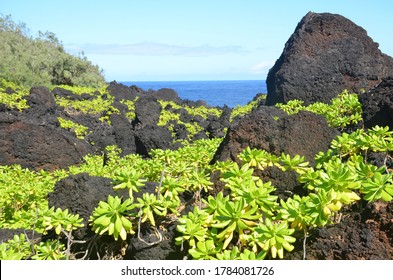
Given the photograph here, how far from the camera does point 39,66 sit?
98.6 feet

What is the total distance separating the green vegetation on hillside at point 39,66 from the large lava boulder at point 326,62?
17231mm

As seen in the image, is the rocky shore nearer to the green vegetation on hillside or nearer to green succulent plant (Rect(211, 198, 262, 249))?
green succulent plant (Rect(211, 198, 262, 249))

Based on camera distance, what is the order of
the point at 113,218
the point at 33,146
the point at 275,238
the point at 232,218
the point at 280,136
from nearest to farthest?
the point at 275,238
the point at 232,218
the point at 113,218
the point at 280,136
the point at 33,146

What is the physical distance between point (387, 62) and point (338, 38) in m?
1.76

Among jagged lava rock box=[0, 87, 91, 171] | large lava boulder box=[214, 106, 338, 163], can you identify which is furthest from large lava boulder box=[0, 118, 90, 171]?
large lava boulder box=[214, 106, 338, 163]

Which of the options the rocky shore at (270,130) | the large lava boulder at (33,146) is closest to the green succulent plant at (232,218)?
the rocky shore at (270,130)

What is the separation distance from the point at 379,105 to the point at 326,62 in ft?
24.3

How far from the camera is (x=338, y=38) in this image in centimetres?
1408

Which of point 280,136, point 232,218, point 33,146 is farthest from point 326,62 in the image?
point 232,218

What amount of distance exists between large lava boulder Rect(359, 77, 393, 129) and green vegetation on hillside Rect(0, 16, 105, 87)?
22.2 metres

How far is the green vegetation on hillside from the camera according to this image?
84.6 ft

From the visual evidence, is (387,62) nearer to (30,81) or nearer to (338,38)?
(338,38)

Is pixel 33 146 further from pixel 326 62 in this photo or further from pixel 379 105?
pixel 326 62

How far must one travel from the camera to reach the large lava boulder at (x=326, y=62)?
515 inches
